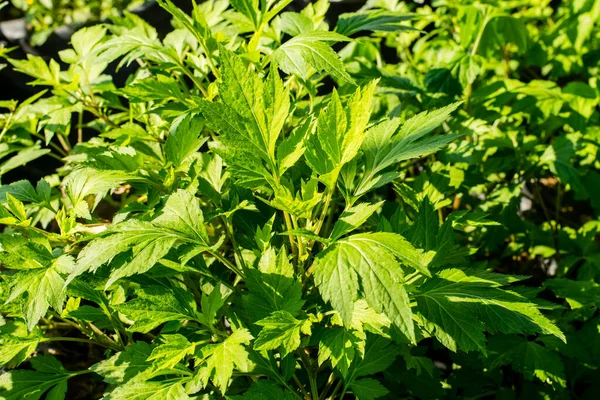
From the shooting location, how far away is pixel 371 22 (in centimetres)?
142

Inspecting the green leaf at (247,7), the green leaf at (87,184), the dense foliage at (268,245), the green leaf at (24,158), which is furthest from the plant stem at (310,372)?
the green leaf at (24,158)

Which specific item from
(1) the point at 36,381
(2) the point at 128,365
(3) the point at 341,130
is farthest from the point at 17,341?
(3) the point at 341,130

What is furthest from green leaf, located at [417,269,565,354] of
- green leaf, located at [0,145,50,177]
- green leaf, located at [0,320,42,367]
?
green leaf, located at [0,145,50,177]

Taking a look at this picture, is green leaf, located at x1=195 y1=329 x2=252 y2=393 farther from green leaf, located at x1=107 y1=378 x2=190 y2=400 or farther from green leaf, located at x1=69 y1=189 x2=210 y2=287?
green leaf, located at x1=69 y1=189 x2=210 y2=287

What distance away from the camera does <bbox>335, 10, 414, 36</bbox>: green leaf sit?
4.57ft

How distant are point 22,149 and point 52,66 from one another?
333 mm

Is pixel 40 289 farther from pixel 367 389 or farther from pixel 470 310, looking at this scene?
pixel 470 310

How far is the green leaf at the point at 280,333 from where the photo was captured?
2.96ft

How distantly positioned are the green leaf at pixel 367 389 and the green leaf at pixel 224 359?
28 centimetres

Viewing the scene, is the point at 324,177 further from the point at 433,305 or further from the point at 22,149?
the point at 22,149

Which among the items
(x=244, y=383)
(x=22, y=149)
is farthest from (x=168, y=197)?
(x=22, y=149)

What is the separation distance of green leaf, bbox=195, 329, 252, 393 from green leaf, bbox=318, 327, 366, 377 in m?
0.14

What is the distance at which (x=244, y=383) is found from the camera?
48.3 inches

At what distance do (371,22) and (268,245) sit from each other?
0.73 metres
